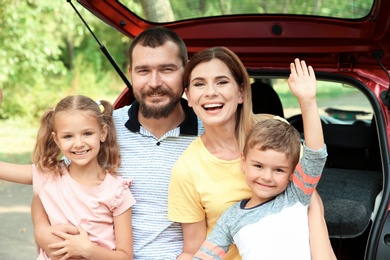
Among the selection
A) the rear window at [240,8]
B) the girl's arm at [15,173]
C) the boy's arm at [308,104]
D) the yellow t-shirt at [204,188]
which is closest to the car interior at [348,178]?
the rear window at [240,8]

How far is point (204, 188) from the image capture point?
7.33 feet

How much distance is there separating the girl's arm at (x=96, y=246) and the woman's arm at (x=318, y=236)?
729mm

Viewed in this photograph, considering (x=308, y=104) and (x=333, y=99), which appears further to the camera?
(x=333, y=99)

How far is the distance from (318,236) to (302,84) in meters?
0.53

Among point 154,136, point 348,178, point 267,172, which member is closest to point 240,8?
point 154,136

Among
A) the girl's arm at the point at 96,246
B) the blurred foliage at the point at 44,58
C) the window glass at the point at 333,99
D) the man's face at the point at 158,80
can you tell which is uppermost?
the blurred foliage at the point at 44,58

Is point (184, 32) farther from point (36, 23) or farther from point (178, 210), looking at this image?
point (36, 23)

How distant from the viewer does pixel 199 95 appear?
2299 mm

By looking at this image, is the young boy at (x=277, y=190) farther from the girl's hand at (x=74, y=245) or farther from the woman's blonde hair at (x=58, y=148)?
→ the woman's blonde hair at (x=58, y=148)

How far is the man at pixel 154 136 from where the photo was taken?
2488 millimetres

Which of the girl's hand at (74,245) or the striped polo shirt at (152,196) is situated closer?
the girl's hand at (74,245)

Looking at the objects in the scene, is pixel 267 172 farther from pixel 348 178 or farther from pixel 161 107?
pixel 348 178

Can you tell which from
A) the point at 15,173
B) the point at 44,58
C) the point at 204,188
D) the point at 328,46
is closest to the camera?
the point at 204,188

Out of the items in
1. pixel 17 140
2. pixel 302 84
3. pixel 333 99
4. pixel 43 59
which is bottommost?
pixel 302 84
